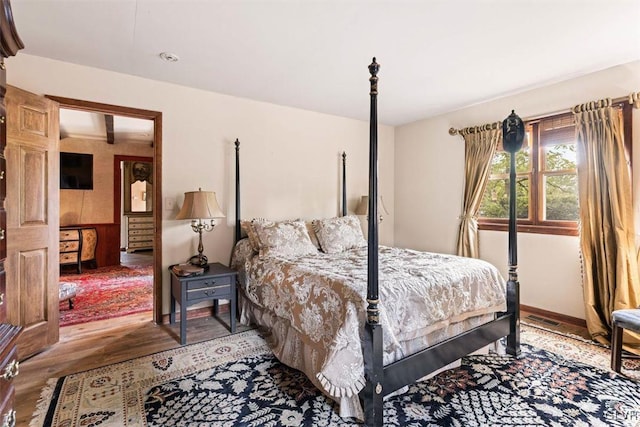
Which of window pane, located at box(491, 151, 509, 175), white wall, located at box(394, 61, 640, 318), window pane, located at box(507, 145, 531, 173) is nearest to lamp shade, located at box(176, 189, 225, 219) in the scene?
white wall, located at box(394, 61, 640, 318)

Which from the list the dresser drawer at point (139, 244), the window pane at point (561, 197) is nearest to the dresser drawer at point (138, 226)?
the dresser drawer at point (139, 244)

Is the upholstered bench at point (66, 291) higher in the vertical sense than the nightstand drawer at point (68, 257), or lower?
lower

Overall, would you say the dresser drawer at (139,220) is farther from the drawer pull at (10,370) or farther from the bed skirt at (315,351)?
the drawer pull at (10,370)

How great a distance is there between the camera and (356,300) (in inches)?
72.1

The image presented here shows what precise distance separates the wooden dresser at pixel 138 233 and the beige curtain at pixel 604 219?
8.56 m

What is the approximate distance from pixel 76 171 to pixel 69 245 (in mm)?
1435

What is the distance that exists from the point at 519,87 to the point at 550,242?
1.70 m

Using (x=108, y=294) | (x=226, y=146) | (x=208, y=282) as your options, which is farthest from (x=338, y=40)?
(x=108, y=294)

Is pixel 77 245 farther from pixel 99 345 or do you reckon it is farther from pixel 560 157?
pixel 560 157

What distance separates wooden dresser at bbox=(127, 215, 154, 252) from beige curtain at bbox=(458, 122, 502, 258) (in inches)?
291

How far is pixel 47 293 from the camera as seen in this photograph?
2.69m

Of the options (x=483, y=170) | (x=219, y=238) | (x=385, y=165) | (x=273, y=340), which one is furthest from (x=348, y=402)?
(x=385, y=165)

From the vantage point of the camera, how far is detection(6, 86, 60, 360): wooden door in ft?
8.02

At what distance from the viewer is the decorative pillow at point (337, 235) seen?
3.52m
